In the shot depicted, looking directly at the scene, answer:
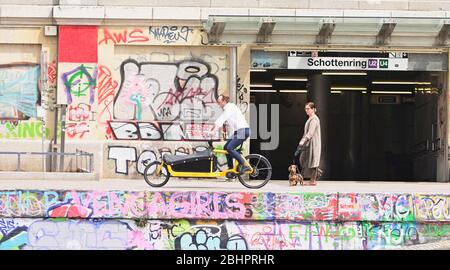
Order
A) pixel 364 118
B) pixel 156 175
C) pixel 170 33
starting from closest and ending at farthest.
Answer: pixel 156 175 → pixel 170 33 → pixel 364 118

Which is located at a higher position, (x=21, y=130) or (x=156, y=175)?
(x=21, y=130)

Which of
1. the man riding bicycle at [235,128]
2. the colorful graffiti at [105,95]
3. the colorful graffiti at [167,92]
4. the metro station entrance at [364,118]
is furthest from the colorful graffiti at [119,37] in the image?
the man riding bicycle at [235,128]

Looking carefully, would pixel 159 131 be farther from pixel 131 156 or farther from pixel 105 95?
pixel 105 95

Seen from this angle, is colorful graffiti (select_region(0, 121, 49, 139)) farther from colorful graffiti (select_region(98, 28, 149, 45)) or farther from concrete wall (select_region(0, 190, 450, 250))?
concrete wall (select_region(0, 190, 450, 250))

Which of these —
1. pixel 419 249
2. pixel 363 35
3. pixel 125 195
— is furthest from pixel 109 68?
pixel 419 249

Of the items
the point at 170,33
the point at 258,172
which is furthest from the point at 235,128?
the point at 170,33

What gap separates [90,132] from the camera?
75.1ft

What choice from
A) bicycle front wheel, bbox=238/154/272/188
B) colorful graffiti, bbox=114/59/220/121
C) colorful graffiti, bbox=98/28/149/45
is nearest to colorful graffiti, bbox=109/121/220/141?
colorful graffiti, bbox=114/59/220/121

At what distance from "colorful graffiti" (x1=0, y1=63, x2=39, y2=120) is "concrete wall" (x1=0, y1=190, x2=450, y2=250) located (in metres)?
8.78

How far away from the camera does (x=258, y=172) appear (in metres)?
17.4

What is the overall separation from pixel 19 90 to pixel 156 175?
7365 mm

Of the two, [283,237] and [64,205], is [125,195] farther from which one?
[283,237]

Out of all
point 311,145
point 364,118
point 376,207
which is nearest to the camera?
point 376,207

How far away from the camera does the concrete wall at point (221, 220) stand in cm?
1458
